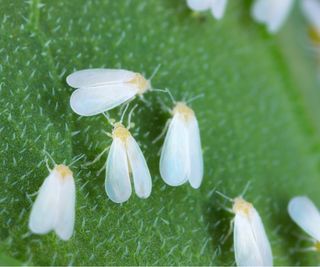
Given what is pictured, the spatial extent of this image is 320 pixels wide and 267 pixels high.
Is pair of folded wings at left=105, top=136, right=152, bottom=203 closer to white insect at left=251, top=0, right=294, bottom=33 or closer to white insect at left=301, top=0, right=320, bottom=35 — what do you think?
white insect at left=251, top=0, right=294, bottom=33

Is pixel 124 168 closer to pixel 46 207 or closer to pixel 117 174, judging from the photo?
pixel 117 174

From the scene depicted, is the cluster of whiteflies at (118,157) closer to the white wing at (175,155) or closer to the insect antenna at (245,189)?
the white wing at (175,155)

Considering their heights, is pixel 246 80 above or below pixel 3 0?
below

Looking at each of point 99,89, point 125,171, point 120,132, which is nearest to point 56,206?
point 125,171

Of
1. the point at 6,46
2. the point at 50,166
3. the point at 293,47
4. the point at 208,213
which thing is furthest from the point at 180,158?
the point at 293,47

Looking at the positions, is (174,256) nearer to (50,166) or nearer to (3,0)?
(50,166)

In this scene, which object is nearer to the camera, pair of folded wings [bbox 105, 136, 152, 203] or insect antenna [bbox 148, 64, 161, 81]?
pair of folded wings [bbox 105, 136, 152, 203]

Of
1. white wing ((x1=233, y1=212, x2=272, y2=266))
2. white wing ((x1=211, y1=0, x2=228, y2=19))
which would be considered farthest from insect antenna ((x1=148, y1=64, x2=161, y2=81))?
white wing ((x1=233, y1=212, x2=272, y2=266))
